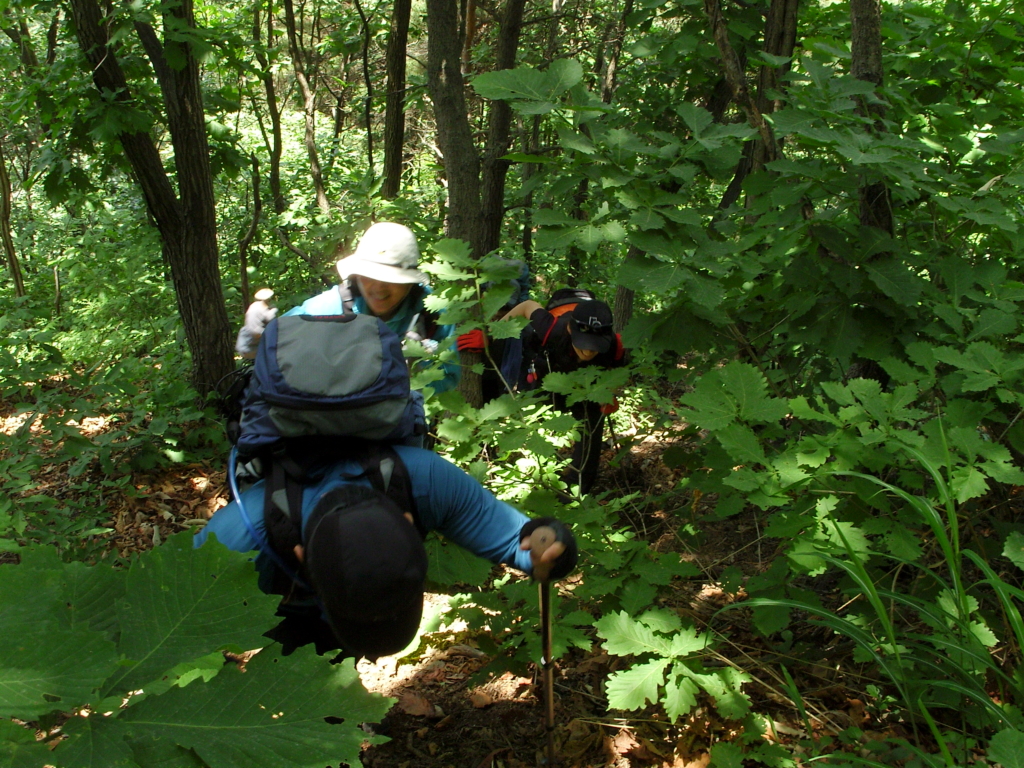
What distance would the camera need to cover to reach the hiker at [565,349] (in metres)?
4.16

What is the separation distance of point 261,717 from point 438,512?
43.2 inches

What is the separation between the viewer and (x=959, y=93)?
3.23m

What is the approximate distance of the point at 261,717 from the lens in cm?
92

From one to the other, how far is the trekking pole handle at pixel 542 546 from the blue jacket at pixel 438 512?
6cm

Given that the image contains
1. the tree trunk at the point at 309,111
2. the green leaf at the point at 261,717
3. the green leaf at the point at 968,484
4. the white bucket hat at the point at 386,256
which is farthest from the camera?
the tree trunk at the point at 309,111

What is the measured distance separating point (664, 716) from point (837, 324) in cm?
157

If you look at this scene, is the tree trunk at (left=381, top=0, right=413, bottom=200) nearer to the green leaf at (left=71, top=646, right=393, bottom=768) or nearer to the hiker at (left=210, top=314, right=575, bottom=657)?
the hiker at (left=210, top=314, right=575, bottom=657)

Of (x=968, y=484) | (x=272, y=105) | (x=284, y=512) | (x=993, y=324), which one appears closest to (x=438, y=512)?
(x=284, y=512)

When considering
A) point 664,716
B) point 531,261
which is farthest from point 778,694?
point 531,261

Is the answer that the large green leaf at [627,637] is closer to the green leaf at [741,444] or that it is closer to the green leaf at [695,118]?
the green leaf at [741,444]

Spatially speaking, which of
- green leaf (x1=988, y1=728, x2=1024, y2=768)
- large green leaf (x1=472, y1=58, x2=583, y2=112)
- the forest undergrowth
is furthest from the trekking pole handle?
large green leaf (x1=472, y1=58, x2=583, y2=112)

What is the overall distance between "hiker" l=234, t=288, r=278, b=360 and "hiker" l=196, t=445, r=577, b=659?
1.58 m

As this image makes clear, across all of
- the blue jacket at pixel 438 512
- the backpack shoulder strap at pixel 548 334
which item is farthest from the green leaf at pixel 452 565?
the backpack shoulder strap at pixel 548 334

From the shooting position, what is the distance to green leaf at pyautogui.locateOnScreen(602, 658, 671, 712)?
2064 millimetres
